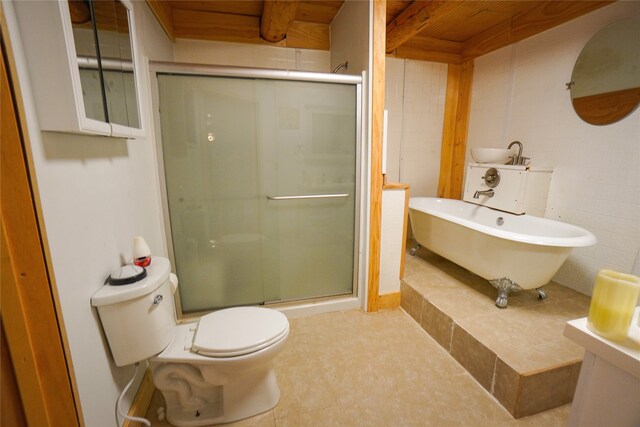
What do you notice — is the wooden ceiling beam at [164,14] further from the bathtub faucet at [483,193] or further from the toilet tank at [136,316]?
the bathtub faucet at [483,193]

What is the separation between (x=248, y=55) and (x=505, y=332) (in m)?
2.90

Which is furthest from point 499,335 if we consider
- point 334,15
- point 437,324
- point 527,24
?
point 334,15

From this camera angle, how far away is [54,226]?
80cm

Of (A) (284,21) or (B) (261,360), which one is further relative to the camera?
(A) (284,21)

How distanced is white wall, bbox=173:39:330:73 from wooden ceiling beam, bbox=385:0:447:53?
2.05ft

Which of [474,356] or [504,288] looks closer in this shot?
[474,356]

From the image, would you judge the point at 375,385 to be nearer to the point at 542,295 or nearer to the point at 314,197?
the point at 314,197

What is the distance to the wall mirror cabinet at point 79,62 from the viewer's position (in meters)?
0.72

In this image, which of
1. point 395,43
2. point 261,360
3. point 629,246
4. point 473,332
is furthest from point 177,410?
point 395,43

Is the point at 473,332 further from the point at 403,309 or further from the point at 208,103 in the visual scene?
the point at 208,103

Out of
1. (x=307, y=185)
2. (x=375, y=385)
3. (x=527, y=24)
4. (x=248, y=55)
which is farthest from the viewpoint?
(x=248, y=55)

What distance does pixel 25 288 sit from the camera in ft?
2.37

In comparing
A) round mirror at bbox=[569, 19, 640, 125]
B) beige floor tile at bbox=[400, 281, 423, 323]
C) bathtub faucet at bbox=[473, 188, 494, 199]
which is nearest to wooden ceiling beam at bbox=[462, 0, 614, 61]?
round mirror at bbox=[569, 19, 640, 125]

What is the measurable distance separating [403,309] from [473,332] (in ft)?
2.21
